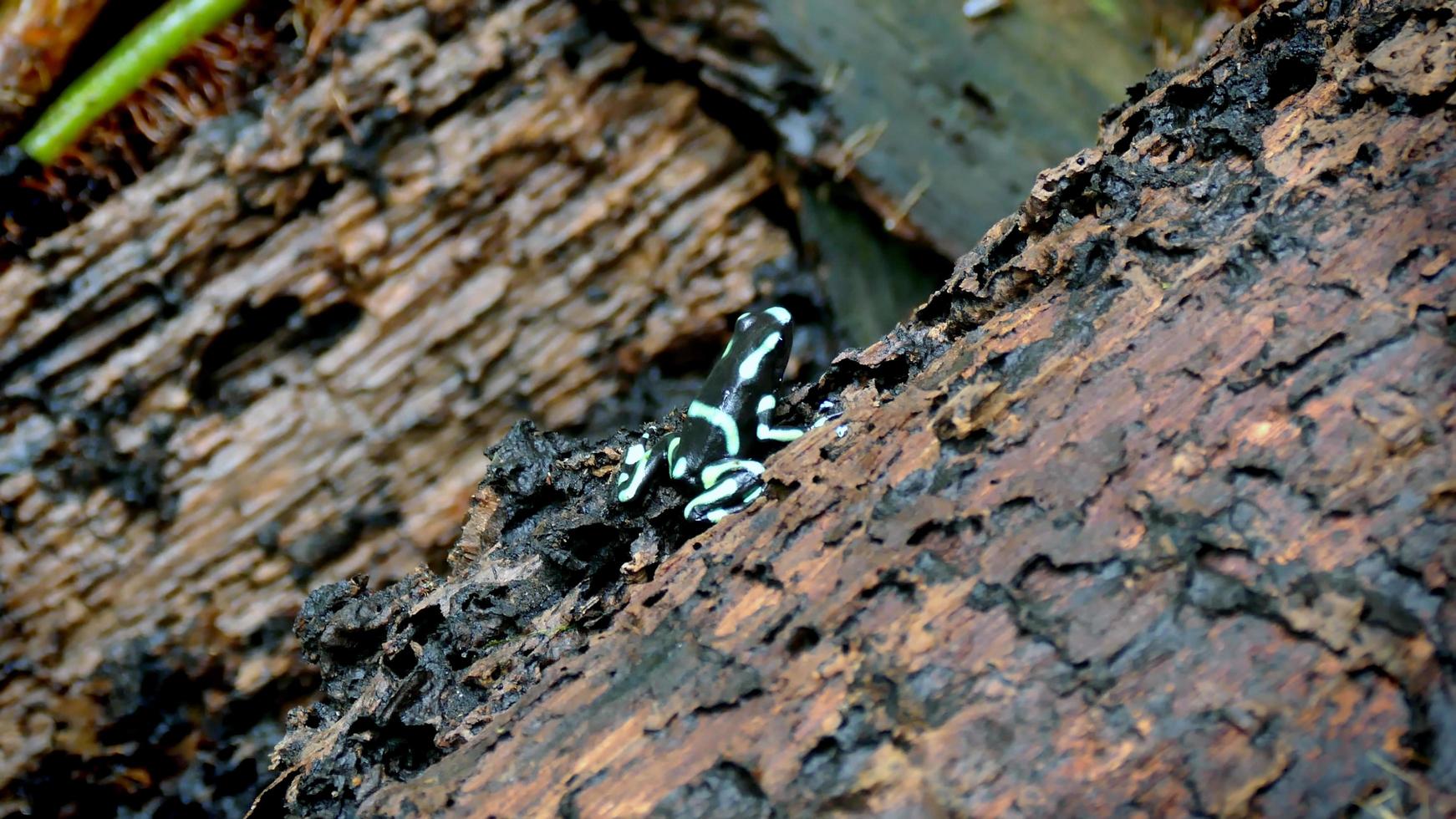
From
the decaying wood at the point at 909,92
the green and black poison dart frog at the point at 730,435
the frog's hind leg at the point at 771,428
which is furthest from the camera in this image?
the decaying wood at the point at 909,92

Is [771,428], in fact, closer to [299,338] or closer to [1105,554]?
[1105,554]

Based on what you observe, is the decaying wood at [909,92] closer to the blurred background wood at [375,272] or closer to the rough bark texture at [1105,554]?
the blurred background wood at [375,272]

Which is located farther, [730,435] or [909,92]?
[909,92]

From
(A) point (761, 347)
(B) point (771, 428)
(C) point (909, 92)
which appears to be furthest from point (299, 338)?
(C) point (909, 92)

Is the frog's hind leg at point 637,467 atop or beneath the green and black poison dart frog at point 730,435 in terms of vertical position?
atop

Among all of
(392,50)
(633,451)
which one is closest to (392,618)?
(633,451)

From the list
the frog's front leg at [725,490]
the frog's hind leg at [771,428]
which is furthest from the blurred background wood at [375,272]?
the frog's front leg at [725,490]
